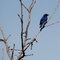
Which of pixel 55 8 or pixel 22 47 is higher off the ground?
pixel 55 8

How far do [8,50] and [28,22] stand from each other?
23.2 inches

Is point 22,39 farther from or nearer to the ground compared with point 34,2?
nearer to the ground

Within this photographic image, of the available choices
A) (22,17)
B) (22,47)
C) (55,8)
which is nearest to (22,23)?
(22,17)

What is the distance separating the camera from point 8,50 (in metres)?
3.50

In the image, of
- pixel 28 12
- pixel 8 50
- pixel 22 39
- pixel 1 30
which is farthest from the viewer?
pixel 1 30

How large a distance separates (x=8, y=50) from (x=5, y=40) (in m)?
0.19

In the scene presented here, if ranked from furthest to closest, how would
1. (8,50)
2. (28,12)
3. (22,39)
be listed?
(28,12) < (8,50) < (22,39)

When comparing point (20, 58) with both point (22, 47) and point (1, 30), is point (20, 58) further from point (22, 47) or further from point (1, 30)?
point (1, 30)

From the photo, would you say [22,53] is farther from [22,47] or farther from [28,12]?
[28,12]

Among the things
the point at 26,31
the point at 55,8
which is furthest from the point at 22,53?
the point at 55,8

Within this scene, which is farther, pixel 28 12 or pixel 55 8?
pixel 55 8

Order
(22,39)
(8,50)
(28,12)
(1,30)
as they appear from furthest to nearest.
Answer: (1,30)
(28,12)
(8,50)
(22,39)

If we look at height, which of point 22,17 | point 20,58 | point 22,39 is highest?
point 22,17

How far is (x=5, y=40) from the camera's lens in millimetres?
3578
